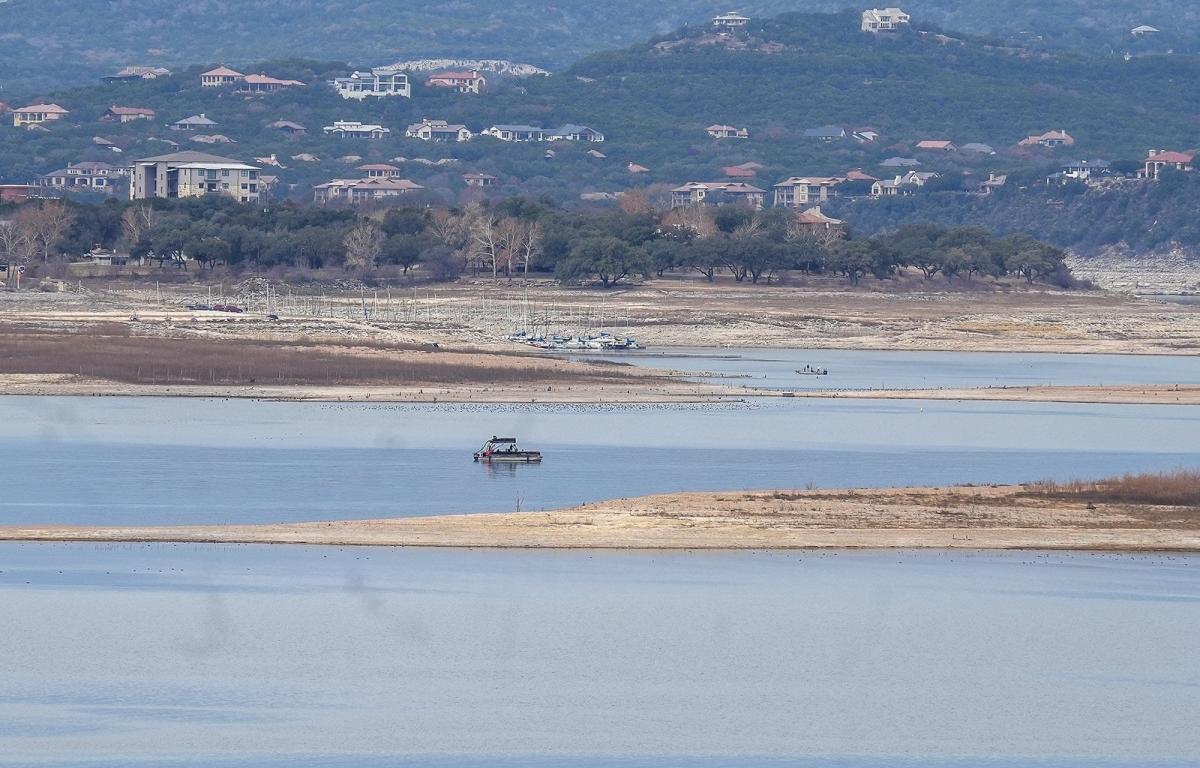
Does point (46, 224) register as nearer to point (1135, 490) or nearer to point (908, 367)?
point (908, 367)

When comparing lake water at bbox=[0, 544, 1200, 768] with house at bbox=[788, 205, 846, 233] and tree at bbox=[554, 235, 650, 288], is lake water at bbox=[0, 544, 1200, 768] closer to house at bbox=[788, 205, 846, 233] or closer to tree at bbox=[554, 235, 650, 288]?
tree at bbox=[554, 235, 650, 288]

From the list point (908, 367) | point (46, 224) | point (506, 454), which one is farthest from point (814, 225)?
point (506, 454)

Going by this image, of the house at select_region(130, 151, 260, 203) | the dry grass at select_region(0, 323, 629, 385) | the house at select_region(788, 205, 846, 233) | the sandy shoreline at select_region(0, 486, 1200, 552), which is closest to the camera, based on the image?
the sandy shoreline at select_region(0, 486, 1200, 552)

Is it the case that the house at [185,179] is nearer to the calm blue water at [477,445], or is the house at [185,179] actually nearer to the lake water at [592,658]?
the calm blue water at [477,445]

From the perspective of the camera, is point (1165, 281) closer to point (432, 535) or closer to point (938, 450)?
point (938, 450)

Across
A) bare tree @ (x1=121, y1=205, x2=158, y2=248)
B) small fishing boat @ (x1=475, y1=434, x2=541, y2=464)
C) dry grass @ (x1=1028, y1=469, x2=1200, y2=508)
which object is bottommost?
small fishing boat @ (x1=475, y1=434, x2=541, y2=464)

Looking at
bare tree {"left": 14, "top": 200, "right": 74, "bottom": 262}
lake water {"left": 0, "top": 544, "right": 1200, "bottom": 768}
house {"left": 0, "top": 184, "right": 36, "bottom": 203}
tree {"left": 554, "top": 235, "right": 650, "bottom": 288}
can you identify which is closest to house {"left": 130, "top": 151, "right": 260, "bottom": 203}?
house {"left": 0, "top": 184, "right": 36, "bottom": 203}

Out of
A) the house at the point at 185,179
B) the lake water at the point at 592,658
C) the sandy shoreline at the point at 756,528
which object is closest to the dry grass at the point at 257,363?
the sandy shoreline at the point at 756,528
